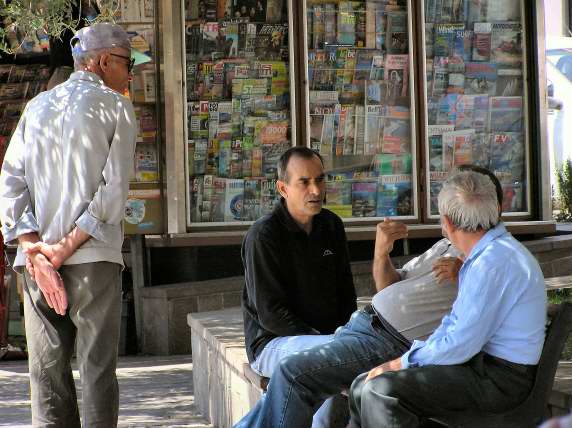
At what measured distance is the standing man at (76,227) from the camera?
4.20 m

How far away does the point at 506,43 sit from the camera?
10.2 m

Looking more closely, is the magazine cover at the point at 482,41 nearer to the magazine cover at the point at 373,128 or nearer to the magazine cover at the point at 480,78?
the magazine cover at the point at 480,78

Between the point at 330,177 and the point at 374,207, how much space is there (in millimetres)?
492

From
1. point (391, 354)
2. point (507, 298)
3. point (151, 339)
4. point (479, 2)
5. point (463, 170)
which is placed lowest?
point (151, 339)

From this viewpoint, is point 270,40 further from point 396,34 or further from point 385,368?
point 385,368

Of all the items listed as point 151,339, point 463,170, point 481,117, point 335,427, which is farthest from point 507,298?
point 481,117

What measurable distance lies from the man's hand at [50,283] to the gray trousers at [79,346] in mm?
59

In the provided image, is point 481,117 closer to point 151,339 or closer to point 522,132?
point 522,132

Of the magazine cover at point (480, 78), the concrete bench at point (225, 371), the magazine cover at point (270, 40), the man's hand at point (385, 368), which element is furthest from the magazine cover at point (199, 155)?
the man's hand at point (385, 368)

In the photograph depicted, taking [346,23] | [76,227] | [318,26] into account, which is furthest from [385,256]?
[346,23]

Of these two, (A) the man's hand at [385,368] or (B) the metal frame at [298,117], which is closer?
(A) the man's hand at [385,368]

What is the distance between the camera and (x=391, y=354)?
4305 mm

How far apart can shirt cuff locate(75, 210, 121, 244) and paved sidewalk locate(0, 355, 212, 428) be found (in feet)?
6.94

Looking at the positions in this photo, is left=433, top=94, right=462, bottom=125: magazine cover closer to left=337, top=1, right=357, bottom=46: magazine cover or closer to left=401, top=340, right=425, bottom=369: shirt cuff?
left=337, top=1, right=357, bottom=46: magazine cover
